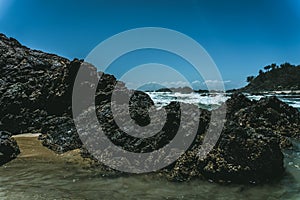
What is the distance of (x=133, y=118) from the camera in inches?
380

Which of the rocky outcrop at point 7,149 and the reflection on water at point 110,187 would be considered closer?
the reflection on water at point 110,187

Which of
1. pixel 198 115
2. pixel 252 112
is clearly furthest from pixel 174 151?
pixel 252 112

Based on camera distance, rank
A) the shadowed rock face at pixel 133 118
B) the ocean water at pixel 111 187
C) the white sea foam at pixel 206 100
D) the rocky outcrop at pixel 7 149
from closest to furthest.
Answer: the ocean water at pixel 111 187, the shadowed rock face at pixel 133 118, the rocky outcrop at pixel 7 149, the white sea foam at pixel 206 100

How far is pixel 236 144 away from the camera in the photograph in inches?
304

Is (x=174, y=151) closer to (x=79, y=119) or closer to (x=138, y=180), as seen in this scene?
(x=138, y=180)

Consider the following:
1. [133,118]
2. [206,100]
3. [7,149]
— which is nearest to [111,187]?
[133,118]

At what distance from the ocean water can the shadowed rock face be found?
0.52m

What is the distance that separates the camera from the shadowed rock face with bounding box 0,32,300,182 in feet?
24.8

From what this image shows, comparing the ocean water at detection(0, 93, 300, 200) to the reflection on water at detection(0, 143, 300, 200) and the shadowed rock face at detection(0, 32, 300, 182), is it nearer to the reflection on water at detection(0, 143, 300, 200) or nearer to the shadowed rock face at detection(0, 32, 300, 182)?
the reflection on water at detection(0, 143, 300, 200)

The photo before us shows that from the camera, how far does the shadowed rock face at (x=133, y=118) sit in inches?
298

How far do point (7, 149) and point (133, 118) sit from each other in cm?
379

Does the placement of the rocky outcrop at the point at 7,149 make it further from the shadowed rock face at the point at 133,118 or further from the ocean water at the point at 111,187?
the shadowed rock face at the point at 133,118

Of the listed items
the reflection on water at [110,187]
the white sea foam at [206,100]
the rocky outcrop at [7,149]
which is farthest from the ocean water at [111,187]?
the white sea foam at [206,100]

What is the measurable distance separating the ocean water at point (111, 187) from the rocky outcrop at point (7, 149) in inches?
17.7
